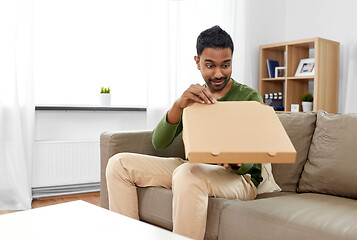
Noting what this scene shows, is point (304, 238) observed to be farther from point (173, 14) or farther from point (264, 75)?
Result: point (264, 75)

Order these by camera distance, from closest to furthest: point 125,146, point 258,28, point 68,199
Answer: point 125,146, point 68,199, point 258,28

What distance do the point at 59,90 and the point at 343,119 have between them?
2.26 metres

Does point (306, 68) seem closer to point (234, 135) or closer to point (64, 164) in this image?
point (64, 164)

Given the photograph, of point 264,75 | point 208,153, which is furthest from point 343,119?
Answer: point 264,75

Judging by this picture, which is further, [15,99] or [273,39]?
[273,39]

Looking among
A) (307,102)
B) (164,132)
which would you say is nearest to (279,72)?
(307,102)

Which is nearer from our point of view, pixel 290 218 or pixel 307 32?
pixel 290 218

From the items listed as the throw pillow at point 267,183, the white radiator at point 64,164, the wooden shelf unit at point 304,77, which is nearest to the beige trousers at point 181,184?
the throw pillow at point 267,183

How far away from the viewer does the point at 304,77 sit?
11.9ft

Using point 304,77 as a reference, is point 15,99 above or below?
below

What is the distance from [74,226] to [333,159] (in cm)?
107

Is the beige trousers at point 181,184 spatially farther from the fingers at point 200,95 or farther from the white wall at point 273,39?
the white wall at point 273,39

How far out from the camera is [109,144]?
1.83 m

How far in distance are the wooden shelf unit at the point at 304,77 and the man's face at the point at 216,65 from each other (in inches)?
85.9
